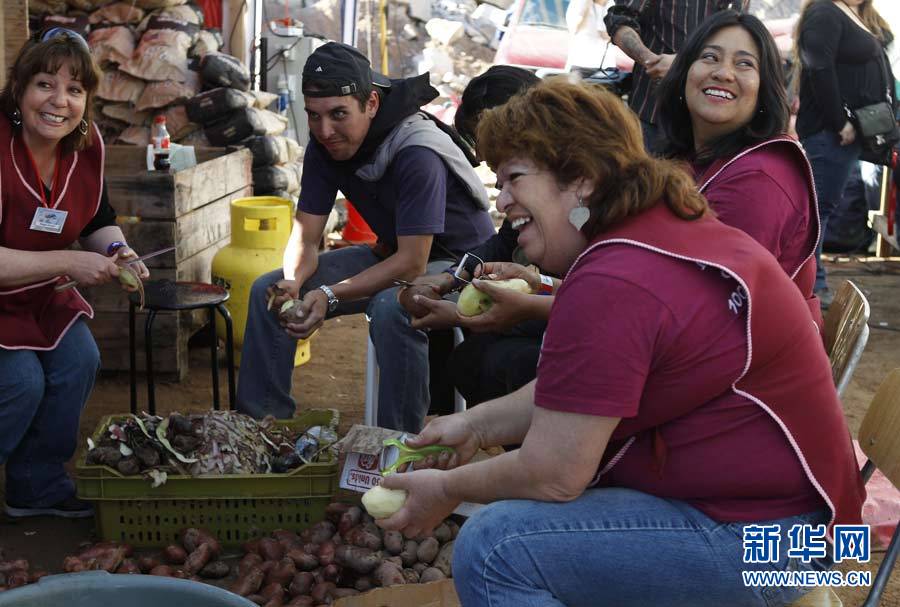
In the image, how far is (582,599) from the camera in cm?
191

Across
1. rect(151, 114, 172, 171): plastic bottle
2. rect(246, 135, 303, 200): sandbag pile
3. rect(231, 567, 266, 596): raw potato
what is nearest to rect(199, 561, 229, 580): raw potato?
rect(231, 567, 266, 596): raw potato

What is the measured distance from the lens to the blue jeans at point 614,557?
186 cm

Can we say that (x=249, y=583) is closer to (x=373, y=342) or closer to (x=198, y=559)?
(x=198, y=559)

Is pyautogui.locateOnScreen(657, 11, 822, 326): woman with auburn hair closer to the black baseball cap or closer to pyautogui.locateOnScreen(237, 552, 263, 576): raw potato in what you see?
the black baseball cap

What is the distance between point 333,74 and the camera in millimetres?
3705

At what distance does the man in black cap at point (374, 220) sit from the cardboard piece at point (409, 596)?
1140 mm

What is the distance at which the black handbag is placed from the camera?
6.03m

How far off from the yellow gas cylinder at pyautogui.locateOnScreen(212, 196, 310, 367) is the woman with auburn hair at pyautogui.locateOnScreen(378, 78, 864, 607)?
329cm

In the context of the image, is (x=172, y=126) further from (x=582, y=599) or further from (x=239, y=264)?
(x=582, y=599)

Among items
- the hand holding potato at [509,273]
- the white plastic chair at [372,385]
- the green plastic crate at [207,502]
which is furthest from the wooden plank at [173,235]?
the hand holding potato at [509,273]

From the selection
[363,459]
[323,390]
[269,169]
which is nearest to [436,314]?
[363,459]

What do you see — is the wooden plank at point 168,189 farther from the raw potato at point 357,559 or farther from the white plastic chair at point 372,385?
the raw potato at point 357,559

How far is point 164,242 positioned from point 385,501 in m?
3.15

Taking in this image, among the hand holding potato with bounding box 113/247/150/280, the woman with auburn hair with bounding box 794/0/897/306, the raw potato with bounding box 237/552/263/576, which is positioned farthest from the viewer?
the woman with auburn hair with bounding box 794/0/897/306
